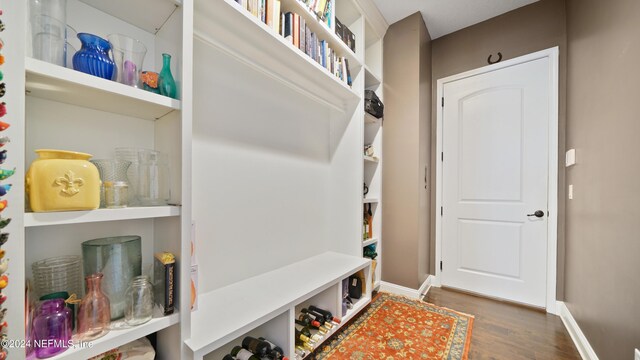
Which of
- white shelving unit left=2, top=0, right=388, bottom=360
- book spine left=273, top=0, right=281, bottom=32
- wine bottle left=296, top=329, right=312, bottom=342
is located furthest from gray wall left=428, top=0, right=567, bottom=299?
wine bottle left=296, top=329, right=312, bottom=342

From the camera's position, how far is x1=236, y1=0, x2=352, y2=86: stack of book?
53.3 inches

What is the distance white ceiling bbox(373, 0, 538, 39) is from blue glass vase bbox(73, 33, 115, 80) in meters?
2.32

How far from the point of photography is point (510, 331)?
1895mm

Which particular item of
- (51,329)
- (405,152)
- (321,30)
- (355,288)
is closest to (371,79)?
(405,152)

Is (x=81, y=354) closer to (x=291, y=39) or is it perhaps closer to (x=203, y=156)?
(x=203, y=156)

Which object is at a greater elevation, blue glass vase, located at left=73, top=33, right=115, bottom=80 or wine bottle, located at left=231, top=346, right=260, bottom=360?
blue glass vase, located at left=73, top=33, right=115, bottom=80

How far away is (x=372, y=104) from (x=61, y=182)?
2.21 m

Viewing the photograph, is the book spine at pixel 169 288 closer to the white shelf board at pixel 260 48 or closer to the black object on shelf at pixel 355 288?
the white shelf board at pixel 260 48

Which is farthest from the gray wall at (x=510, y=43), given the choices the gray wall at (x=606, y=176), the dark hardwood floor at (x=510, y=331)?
the dark hardwood floor at (x=510, y=331)

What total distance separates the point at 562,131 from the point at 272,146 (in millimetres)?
2614

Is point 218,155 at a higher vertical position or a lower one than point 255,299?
higher

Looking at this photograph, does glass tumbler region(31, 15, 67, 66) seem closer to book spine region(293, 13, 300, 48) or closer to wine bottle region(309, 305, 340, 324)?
book spine region(293, 13, 300, 48)

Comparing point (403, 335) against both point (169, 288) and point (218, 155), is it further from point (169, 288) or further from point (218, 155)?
point (218, 155)

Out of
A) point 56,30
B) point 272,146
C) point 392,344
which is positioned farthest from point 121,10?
point 392,344
